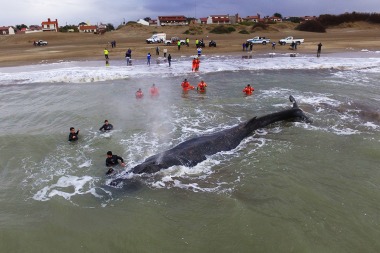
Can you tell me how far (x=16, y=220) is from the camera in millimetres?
9984

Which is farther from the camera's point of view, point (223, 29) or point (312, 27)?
point (312, 27)

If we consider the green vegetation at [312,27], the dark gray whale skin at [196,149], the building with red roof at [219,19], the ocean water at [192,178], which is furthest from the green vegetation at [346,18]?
the dark gray whale skin at [196,149]

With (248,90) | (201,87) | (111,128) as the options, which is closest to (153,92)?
(201,87)

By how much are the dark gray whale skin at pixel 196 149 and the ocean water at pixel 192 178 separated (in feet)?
0.96

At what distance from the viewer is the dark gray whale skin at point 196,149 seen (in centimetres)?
1194

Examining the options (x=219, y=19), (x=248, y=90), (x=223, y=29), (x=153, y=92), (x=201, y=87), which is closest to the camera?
(x=248, y=90)

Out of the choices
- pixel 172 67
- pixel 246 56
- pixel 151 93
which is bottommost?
pixel 151 93

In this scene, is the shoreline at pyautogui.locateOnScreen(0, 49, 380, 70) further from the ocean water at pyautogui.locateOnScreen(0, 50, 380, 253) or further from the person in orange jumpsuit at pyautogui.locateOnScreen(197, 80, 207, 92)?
the ocean water at pyautogui.locateOnScreen(0, 50, 380, 253)

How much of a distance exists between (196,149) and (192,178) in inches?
58.2

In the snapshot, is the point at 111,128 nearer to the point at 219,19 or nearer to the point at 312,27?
the point at 312,27

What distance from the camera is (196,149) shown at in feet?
42.7

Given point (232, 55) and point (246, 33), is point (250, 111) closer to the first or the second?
point (232, 55)

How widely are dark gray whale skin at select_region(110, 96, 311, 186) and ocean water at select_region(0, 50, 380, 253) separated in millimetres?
293

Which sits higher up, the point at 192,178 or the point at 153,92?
the point at 153,92
